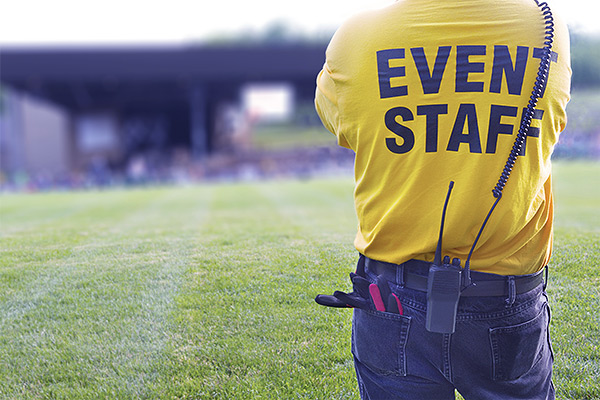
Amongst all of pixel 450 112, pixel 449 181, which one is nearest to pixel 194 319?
pixel 449 181

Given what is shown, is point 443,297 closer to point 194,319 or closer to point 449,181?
point 449,181

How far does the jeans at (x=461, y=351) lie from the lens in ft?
5.07

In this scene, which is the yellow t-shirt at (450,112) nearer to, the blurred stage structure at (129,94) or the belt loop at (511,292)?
the belt loop at (511,292)

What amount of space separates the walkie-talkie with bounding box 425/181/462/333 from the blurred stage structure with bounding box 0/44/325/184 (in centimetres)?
1355

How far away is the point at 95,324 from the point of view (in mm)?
2115

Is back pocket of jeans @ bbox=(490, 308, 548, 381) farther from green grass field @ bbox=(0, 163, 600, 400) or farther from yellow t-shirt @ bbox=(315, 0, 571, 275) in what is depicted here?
green grass field @ bbox=(0, 163, 600, 400)

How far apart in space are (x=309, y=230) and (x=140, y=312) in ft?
3.86

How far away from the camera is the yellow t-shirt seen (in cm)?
146

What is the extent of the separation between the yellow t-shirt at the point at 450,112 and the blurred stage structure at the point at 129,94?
13.4 metres

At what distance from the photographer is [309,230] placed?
3068 millimetres

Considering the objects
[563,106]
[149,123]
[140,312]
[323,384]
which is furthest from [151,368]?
[149,123]

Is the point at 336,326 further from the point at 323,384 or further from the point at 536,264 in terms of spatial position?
the point at 536,264

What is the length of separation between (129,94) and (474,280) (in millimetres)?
28335

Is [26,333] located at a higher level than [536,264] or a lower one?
lower
